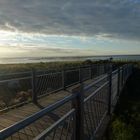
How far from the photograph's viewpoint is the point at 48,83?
31.3ft

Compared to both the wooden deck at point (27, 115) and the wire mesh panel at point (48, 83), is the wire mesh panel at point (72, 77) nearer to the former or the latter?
the wire mesh panel at point (48, 83)

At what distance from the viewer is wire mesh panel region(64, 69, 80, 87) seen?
11617mm

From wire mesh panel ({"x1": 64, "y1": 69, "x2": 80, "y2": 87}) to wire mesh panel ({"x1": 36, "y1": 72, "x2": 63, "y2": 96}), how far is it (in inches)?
24.7

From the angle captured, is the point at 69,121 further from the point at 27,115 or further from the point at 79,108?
the point at 27,115

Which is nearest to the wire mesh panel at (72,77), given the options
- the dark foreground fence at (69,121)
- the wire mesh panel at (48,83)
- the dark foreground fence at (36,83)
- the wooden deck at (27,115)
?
the dark foreground fence at (36,83)

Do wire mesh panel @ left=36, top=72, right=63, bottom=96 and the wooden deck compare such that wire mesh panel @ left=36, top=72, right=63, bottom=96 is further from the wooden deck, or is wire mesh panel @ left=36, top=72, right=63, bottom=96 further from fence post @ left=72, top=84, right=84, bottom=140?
fence post @ left=72, top=84, right=84, bottom=140

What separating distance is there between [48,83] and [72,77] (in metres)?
3.22

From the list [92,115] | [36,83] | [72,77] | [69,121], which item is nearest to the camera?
[69,121]

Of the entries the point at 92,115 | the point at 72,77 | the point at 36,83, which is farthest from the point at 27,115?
the point at 72,77

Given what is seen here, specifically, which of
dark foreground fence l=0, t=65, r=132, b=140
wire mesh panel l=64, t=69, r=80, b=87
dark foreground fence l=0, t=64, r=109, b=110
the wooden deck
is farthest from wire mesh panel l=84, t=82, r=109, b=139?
wire mesh panel l=64, t=69, r=80, b=87

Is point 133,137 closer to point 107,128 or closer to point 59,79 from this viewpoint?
point 107,128

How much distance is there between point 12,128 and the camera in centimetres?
161

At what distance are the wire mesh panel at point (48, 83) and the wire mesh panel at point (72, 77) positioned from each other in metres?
0.63

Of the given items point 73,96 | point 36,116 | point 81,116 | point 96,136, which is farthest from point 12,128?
point 96,136
